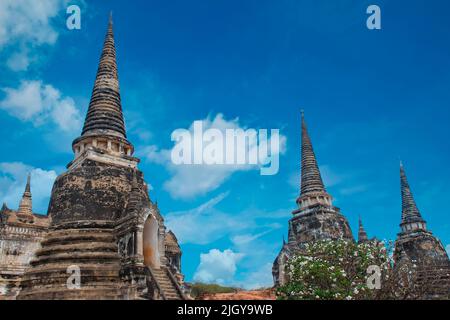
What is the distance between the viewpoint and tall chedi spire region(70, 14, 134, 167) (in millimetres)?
27375

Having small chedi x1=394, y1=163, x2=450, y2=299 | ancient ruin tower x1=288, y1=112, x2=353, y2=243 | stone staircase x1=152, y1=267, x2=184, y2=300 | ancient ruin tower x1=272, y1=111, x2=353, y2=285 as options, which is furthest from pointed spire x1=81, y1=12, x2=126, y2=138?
small chedi x1=394, y1=163, x2=450, y2=299

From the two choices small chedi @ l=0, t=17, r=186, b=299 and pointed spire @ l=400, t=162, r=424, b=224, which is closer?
small chedi @ l=0, t=17, r=186, b=299

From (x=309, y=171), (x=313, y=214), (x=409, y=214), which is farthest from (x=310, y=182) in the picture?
(x=409, y=214)

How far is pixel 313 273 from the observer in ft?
59.5

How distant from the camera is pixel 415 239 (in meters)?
46.1

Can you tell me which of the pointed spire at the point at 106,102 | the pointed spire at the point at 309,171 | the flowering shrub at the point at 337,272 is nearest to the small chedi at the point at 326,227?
the pointed spire at the point at 309,171

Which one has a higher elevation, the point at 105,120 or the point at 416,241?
the point at 105,120

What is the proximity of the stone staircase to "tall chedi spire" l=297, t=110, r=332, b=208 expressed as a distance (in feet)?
87.5

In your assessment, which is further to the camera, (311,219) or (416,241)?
(416,241)

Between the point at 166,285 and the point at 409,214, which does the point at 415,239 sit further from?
the point at 166,285

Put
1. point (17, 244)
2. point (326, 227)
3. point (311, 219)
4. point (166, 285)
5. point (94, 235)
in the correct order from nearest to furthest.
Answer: point (166, 285), point (94, 235), point (17, 244), point (326, 227), point (311, 219)

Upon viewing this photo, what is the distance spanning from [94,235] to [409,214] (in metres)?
38.2

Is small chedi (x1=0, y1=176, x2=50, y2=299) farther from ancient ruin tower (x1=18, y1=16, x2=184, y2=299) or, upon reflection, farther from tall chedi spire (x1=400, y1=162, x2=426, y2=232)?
tall chedi spire (x1=400, y1=162, x2=426, y2=232)

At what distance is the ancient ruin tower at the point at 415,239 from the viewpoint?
44147 mm
